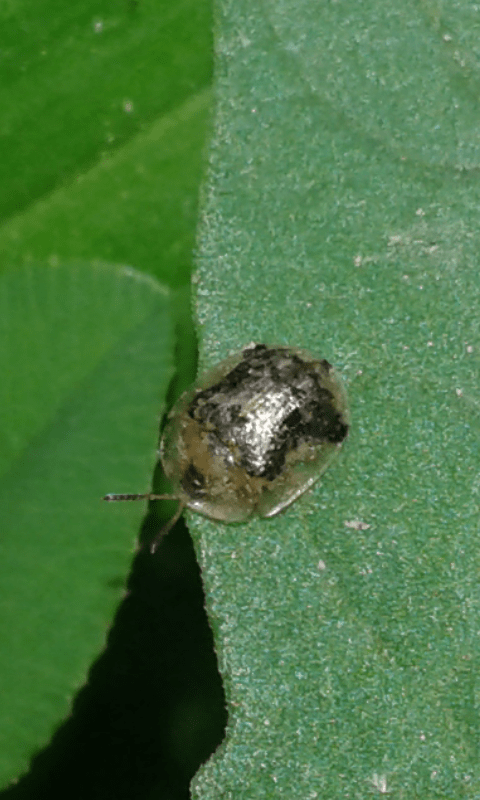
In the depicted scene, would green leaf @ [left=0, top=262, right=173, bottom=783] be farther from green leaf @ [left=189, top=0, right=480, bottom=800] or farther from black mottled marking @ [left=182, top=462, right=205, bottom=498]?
green leaf @ [left=189, top=0, right=480, bottom=800]

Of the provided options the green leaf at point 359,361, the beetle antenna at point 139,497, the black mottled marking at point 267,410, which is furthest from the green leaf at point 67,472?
the green leaf at point 359,361

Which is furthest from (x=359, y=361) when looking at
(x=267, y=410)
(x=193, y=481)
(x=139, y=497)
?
(x=139, y=497)

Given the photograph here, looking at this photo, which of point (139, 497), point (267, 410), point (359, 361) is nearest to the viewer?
point (359, 361)

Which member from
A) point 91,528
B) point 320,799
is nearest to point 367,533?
point 320,799

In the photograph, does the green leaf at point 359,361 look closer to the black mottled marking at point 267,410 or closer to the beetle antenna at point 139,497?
the black mottled marking at point 267,410

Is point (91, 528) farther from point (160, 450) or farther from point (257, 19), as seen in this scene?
point (257, 19)

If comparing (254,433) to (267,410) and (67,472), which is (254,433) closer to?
(267,410)
